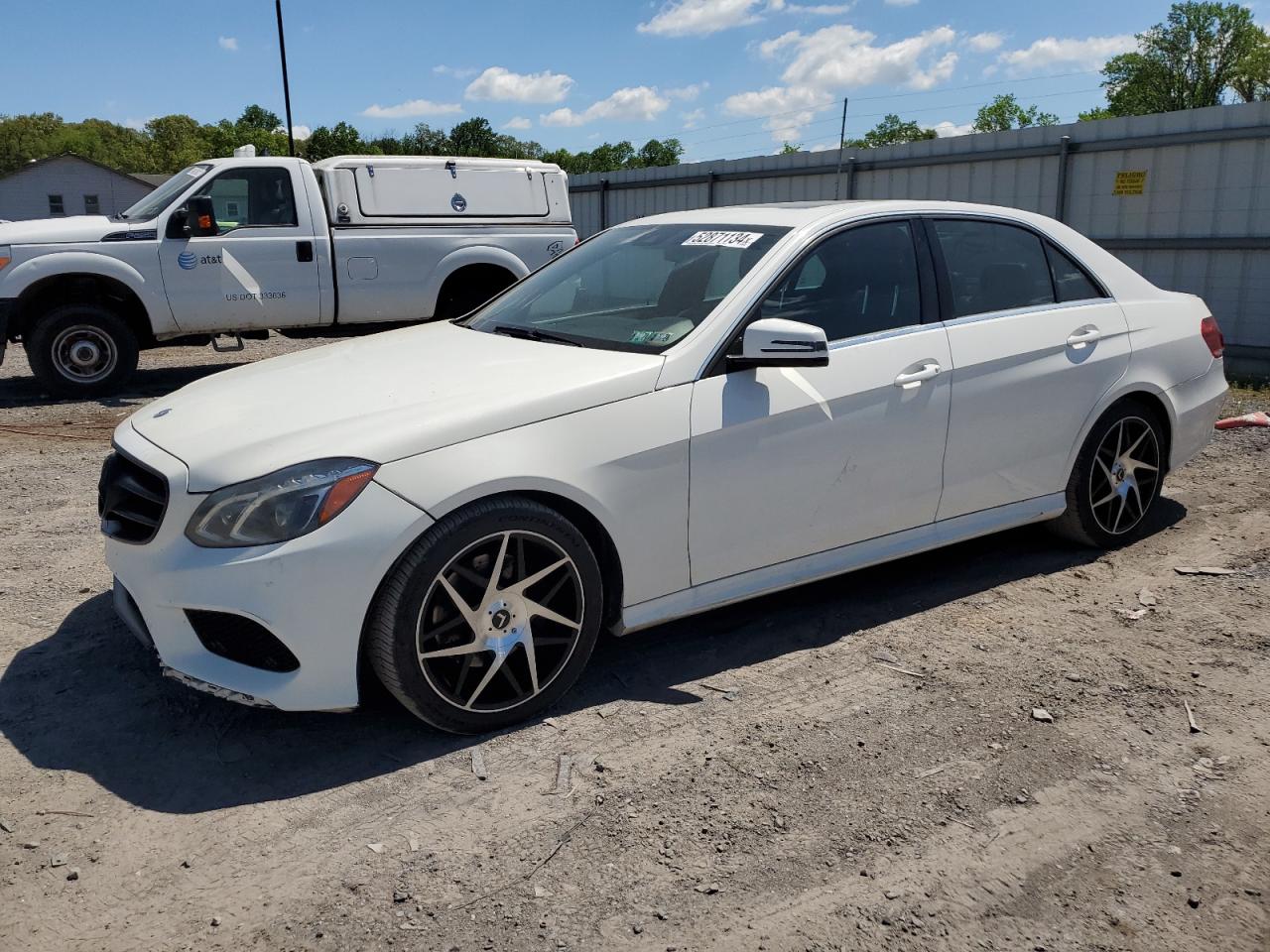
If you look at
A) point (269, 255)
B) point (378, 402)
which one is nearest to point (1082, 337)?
point (378, 402)

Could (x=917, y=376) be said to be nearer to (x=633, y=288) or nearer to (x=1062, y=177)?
(x=633, y=288)

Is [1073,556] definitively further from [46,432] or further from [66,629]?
[46,432]

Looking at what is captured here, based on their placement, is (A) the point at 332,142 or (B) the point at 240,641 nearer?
(B) the point at 240,641

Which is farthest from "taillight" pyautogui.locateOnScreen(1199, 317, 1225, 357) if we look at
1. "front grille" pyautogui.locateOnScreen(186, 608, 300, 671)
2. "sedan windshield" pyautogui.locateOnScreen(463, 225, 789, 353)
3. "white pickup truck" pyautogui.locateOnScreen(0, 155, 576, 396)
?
"white pickup truck" pyautogui.locateOnScreen(0, 155, 576, 396)

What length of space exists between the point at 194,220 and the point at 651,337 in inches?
302

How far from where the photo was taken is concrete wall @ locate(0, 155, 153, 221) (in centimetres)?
5872

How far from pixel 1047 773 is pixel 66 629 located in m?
3.66

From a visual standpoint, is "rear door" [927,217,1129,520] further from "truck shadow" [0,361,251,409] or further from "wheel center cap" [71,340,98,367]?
"wheel center cap" [71,340,98,367]

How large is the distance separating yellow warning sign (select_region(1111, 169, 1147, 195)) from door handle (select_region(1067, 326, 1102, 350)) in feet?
28.0

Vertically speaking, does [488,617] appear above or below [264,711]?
above

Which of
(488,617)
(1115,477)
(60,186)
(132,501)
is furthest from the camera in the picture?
(60,186)

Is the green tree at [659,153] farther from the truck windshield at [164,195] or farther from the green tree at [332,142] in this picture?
the truck windshield at [164,195]

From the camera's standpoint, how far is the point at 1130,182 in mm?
12312

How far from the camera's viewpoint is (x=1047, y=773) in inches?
129
